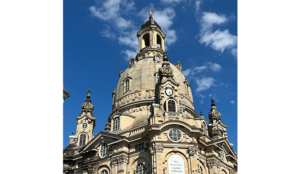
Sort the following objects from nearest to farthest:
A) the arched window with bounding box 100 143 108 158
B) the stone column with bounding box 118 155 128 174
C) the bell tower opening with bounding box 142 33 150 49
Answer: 1. the stone column with bounding box 118 155 128 174
2. the arched window with bounding box 100 143 108 158
3. the bell tower opening with bounding box 142 33 150 49

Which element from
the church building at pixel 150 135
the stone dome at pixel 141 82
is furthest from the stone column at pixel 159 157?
the stone dome at pixel 141 82

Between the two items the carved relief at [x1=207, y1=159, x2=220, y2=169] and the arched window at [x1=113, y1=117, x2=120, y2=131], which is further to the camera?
the arched window at [x1=113, y1=117, x2=120, y2=131]

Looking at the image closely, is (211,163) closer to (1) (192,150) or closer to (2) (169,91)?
(1) (192,150)

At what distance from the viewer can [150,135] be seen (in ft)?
112

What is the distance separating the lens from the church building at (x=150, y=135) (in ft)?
110

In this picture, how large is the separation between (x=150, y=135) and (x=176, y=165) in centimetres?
497

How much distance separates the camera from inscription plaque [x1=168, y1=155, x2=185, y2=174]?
3238cm

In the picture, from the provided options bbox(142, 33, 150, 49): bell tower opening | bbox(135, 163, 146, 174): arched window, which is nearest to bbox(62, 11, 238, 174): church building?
bbox(135, 163, 146, 174): arched window

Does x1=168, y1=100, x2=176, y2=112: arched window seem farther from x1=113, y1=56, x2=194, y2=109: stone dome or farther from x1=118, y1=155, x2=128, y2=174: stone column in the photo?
x1=118, y1=155, x2=128, y2=174: stone column
